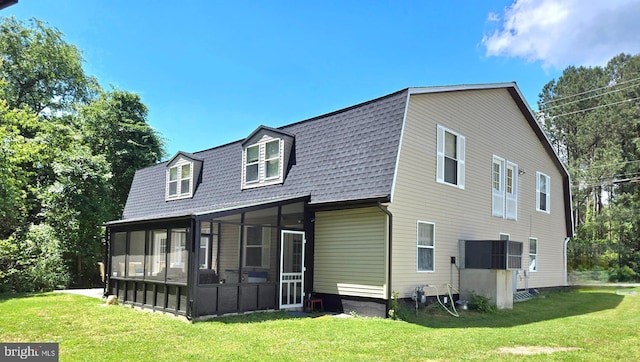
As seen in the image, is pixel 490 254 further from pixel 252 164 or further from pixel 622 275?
pixel 622 275

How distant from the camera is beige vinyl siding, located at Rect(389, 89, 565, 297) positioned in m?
11.0

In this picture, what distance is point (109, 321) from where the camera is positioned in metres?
9.33

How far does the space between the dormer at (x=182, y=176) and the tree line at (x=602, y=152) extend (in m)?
24.1

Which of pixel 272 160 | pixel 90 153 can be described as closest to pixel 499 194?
pixel 272 160

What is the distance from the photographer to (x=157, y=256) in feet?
36.8

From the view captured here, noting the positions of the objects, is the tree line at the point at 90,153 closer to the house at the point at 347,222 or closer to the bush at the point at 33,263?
the bush at the point at 33,263

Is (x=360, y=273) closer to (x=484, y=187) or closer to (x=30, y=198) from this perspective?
(x=484, y=187)

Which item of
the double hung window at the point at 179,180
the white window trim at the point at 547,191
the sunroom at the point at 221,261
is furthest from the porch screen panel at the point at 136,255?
the white window trim at the point at 547,191

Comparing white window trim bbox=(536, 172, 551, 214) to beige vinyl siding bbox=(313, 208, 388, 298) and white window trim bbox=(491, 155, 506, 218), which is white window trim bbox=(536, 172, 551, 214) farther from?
beige vinyl siding bbox=(313, 208, 388, 298)

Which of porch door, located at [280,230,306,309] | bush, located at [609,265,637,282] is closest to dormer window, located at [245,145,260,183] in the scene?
porch door, located at [280,230,306,309]

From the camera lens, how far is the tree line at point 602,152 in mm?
30219

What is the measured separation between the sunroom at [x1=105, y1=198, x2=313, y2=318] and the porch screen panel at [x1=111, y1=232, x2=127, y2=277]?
0.97 ft

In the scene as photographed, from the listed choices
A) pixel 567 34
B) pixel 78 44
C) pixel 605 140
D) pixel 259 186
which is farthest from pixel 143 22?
pixel 605 140

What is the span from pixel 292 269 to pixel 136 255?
14.0ft
